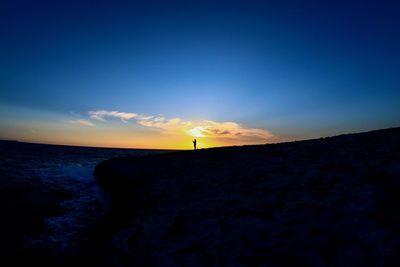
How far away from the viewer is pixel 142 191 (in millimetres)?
12719

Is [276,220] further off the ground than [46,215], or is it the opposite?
[276,220]

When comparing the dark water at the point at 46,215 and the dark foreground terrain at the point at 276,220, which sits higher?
the dark foreground terrain at the point at 276,220

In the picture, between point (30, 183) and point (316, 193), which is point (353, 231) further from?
point (30, 183)

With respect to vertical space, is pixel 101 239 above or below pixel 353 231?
below

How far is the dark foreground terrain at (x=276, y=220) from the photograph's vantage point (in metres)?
4.91

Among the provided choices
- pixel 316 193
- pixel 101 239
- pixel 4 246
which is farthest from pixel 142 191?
pixel 316 193

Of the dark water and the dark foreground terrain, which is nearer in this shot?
the dark foreground terrain

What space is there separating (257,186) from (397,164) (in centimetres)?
419

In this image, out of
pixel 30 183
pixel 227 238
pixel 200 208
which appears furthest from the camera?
pixel 30 183

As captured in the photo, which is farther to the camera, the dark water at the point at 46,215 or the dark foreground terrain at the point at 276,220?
the dark water at the point at 46,215

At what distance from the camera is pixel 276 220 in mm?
6426

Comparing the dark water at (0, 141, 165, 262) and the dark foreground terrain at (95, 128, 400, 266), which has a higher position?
the dark foreground terrain at (95, 128, 400, 266)

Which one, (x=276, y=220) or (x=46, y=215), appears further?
(x=46, y=215)

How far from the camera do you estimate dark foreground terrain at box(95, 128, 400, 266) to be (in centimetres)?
491
